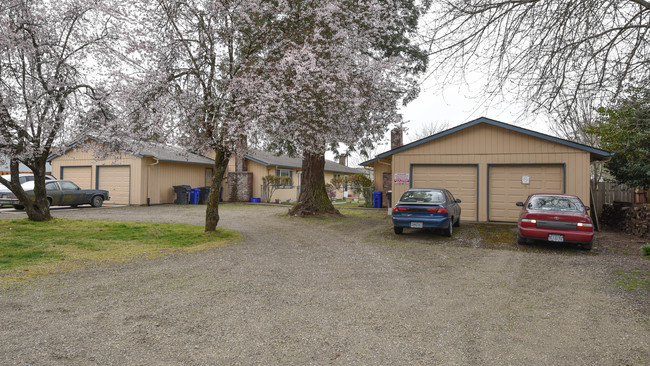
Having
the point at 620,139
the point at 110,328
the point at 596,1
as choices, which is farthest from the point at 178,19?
the point at 620,139

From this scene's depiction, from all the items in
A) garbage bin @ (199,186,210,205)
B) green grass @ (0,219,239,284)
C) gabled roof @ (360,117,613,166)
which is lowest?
green grass @ (0,219,239,284)

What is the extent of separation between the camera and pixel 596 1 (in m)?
6.32

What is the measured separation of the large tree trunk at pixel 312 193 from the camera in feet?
54.0

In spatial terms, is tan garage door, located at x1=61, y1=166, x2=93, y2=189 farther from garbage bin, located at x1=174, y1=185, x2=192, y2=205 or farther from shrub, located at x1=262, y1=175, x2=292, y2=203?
shrub, located at x1=262, y1=175, x2=292, y2=203

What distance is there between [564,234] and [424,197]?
3641 millimetres

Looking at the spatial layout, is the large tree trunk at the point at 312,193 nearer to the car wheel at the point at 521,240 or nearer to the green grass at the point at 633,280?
the car wheel at the point at 521,240

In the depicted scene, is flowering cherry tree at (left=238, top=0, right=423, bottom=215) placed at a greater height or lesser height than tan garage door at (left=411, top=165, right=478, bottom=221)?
greater

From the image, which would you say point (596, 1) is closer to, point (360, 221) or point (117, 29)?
point (360, 221)

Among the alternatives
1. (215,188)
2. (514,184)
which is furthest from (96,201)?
(514,184)

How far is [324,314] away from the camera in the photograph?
4.42 meters

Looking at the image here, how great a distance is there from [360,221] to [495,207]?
5.26 metres

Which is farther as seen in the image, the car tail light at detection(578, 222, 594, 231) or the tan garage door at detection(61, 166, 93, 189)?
the tan garage door at detection(61, 166, 93, 189)

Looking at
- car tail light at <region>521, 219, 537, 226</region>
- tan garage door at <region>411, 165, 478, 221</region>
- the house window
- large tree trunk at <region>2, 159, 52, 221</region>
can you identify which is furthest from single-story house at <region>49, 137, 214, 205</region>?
car tail light at <region>521, 219, 537, 226</region>

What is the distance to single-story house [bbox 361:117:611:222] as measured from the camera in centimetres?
1348
